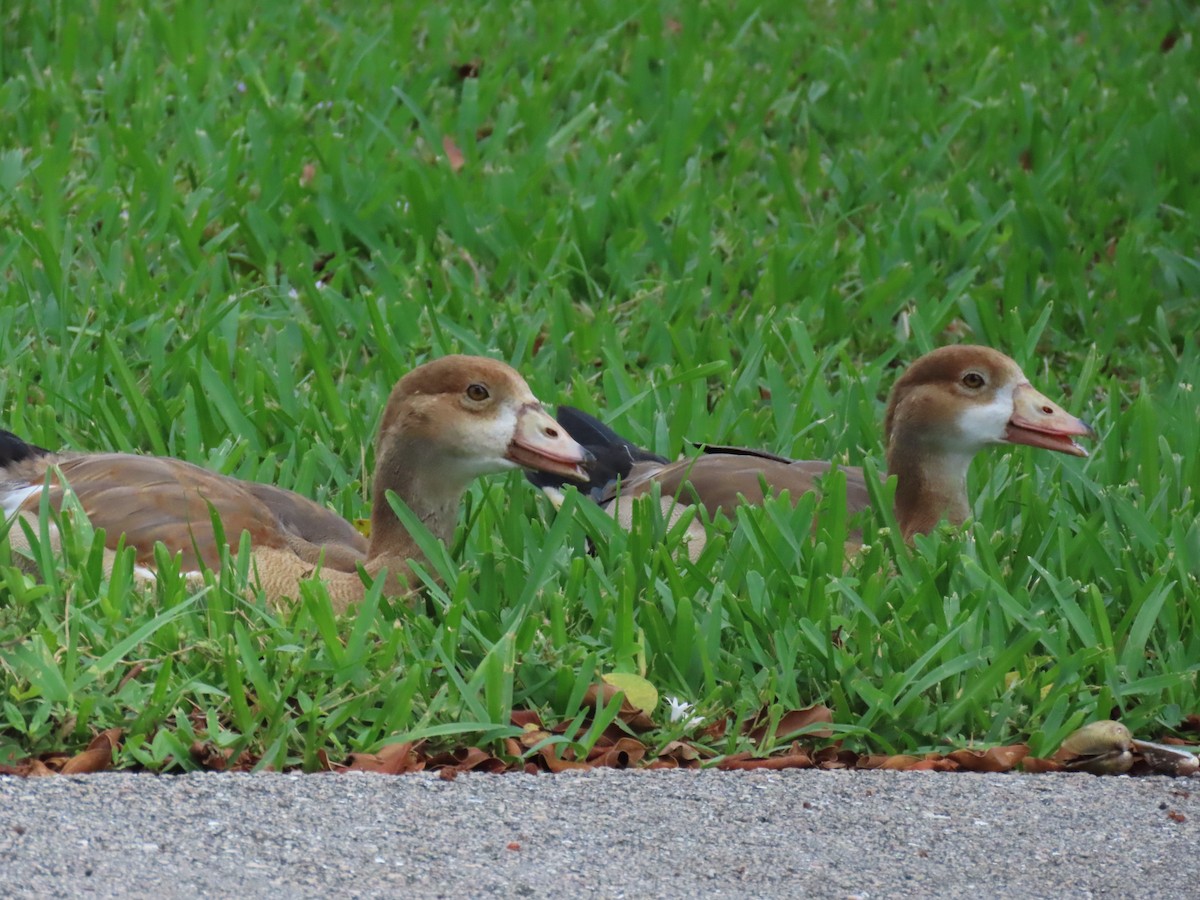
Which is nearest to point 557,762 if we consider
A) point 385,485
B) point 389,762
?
point 389,762

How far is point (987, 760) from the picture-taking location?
4031 mm

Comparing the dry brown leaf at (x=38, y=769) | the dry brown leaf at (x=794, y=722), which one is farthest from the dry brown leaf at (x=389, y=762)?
the dry brown leaf at (x=794, y=722)

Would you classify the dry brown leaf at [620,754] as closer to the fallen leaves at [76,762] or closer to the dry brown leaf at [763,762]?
the dry brown leaf at [763,762]

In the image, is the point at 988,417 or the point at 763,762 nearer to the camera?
the point at 763,762

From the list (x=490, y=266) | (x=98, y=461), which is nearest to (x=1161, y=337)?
(x=490, y=266)

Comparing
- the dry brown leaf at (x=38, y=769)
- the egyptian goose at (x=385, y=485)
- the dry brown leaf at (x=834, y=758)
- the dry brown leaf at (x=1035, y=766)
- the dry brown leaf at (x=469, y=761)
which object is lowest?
the dry brown leaf at (x=834, y=758)

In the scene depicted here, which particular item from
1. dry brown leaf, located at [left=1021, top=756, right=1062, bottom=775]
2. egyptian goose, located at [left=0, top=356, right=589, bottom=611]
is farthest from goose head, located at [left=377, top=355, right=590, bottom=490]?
dry brown leaf, located at [left=1021, top=756, right=1062, bottom=775]

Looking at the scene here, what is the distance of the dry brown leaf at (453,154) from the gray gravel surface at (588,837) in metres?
4.89

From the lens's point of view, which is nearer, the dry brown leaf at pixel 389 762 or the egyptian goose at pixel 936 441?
the dry brown leaf at pixel 389 762

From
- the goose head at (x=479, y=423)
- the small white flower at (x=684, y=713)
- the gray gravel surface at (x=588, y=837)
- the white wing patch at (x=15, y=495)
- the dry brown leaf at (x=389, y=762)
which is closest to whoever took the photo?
the gray gravel surface at (x=588, y=837)

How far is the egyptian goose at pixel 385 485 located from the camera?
4.65 m

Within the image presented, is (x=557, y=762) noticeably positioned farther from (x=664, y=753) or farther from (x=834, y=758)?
(x=834, y=758)

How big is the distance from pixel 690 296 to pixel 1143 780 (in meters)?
3.52

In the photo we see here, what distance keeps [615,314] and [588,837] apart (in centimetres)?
392
